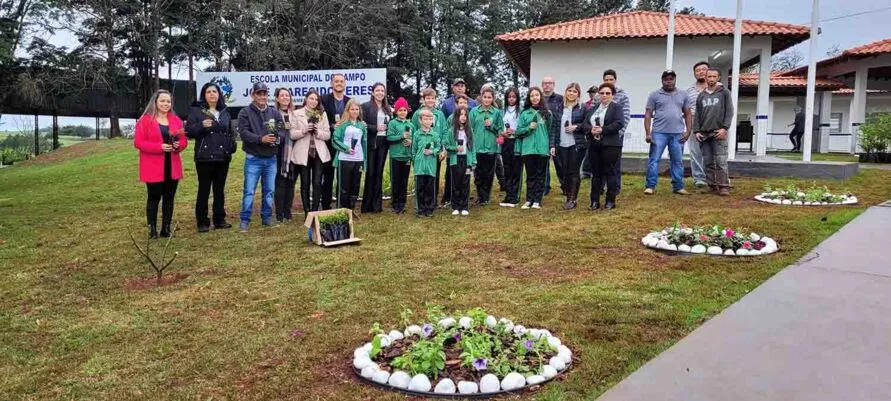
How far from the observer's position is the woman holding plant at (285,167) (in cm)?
790

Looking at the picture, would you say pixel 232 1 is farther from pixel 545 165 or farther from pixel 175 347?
pixel 175 347

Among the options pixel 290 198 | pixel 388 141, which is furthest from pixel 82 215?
pixel 388 141

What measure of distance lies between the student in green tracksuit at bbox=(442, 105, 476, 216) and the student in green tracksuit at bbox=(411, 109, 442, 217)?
0.18 meters

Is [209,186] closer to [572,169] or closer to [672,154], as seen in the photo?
[572,169]

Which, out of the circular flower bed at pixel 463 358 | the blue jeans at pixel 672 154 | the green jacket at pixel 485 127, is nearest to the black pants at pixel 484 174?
the green jacket at pixel 485 127

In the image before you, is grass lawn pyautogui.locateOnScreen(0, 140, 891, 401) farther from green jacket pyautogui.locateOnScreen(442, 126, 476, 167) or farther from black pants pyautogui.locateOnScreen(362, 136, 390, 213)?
green jacket pyautogui.locateOnScreen(442, 126, 476, 167)

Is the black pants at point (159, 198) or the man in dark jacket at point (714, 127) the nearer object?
the black pants at point (159, 198)

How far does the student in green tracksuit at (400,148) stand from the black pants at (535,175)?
1538 millimetres

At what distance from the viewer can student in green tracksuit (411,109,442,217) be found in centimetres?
823

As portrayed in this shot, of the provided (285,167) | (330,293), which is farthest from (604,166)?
(330,293)

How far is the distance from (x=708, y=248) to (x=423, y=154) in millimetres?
3771

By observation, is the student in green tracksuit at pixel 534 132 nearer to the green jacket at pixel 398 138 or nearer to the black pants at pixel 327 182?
the green jacket at pixel 398 138

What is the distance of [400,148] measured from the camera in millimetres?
8500

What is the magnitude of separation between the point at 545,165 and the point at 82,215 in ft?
21.7
